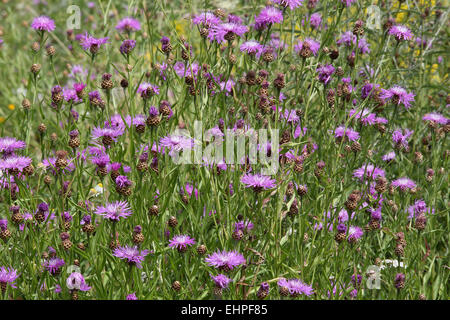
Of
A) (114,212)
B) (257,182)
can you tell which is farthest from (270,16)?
(114,212)

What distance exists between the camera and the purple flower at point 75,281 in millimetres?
1656

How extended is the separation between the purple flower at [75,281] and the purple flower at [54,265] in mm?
91

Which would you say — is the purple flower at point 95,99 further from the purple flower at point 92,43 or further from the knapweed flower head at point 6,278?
the knapweed flower head at point 6,278

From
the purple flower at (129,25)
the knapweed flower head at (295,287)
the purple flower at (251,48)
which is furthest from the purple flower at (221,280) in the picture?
the purple flower at (129,25)

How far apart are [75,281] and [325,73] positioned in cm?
113

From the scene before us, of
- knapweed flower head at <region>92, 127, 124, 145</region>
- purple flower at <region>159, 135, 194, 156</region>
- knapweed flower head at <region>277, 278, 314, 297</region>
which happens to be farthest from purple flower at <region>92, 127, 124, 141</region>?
knapweed flower head at <region>277, 278, 314, 297</region>

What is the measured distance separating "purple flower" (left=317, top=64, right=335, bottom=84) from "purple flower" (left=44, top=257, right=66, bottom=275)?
43.5 inches

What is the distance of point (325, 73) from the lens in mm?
2135

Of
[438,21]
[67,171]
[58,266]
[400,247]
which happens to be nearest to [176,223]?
[58,266]

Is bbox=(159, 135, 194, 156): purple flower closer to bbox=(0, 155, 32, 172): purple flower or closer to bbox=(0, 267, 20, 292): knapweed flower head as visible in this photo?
bbox=(0, 155, 32, 172): purple flower

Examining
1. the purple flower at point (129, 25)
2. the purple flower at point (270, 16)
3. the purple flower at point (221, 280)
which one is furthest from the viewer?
the purple flower at point (129, 25)

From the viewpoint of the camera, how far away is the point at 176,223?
6.02 ft
